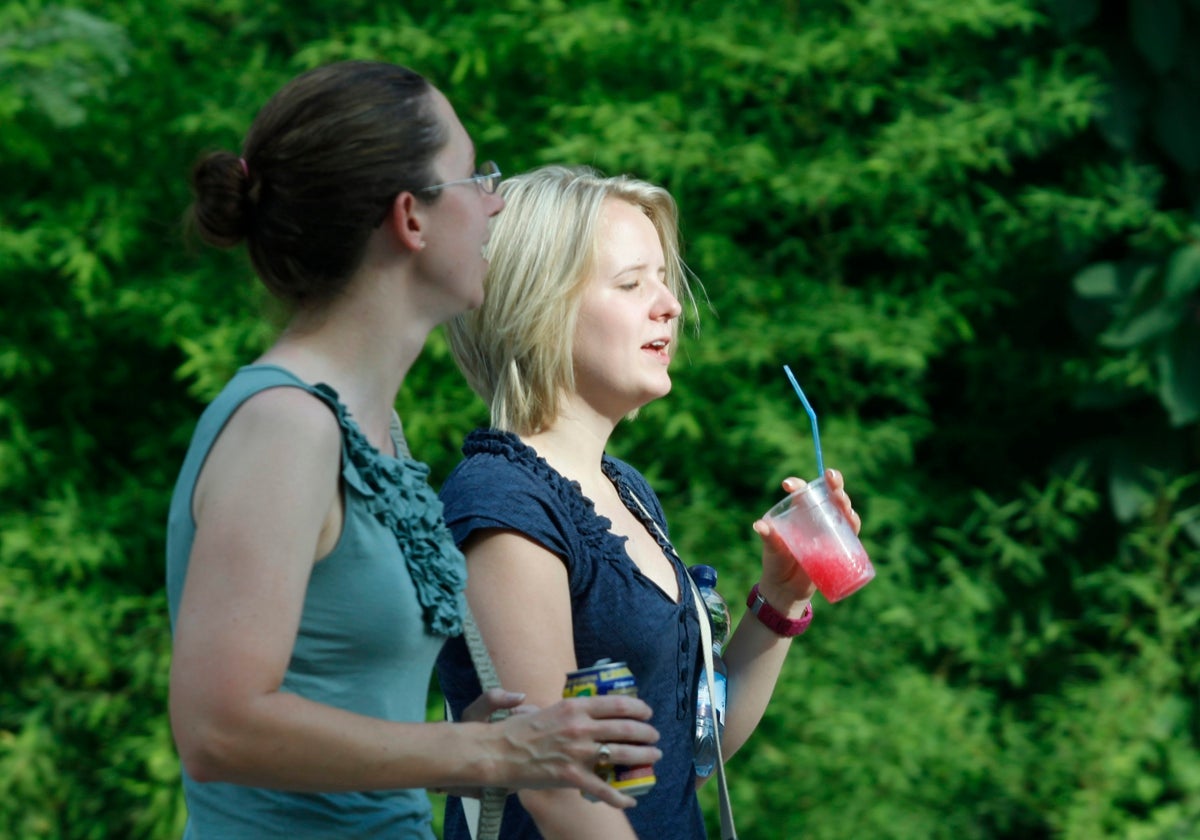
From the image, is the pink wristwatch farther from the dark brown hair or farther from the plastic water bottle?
the dark brown hair

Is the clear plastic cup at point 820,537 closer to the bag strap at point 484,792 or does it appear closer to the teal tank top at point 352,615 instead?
the bag strap at point 484,792

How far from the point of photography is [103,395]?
4352mm

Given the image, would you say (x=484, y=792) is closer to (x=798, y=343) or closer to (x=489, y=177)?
(x=489, y=177)

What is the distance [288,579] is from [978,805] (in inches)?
129

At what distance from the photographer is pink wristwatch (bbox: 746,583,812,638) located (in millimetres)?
2143

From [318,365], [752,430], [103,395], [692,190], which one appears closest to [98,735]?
[103,395]

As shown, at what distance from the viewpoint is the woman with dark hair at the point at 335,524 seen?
119cm

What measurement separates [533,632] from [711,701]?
348 millimetres

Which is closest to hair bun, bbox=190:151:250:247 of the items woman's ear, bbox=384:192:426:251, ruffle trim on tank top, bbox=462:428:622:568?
woman's ear, bbox=384:192:426:251

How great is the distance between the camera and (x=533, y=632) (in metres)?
1.72

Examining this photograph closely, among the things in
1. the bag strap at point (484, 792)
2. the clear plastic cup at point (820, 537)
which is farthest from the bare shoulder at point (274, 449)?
the clear plastic cup at point (820, 537)

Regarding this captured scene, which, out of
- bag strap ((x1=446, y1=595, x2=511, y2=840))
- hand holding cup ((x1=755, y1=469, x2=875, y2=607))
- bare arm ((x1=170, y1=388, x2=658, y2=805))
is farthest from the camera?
hand holding cup ((x1=755, y1=469, x2=875, y2=607))

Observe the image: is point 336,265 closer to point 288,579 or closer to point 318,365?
point 318,365

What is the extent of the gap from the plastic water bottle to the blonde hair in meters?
0.37
